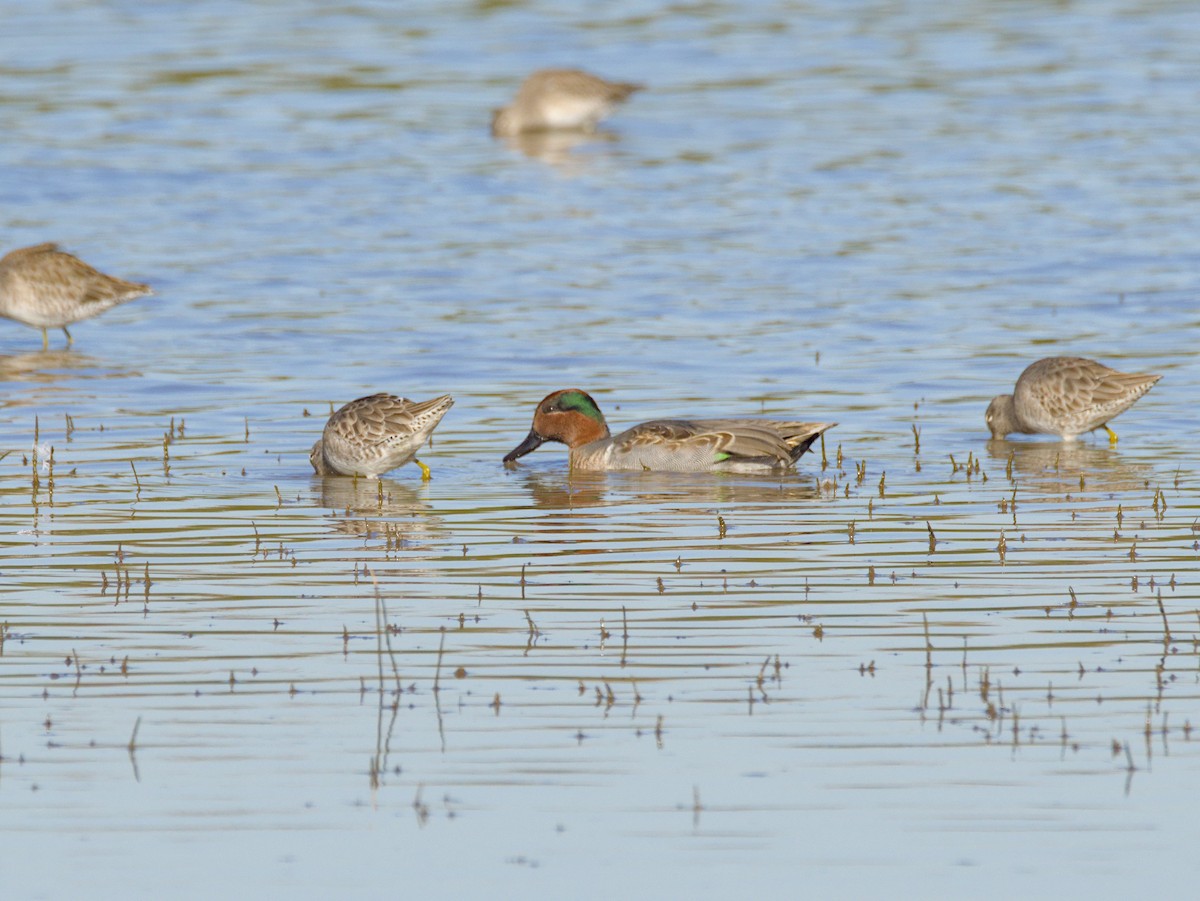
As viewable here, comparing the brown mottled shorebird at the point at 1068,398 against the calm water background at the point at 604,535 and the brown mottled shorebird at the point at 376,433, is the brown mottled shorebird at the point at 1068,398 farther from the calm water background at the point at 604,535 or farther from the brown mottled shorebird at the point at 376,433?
the brown mottled shorebird at the point at 376,433

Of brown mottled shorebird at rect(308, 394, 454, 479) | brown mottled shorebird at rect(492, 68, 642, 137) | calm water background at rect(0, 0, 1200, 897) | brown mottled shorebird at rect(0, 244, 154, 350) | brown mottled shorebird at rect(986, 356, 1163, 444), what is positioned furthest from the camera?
brown mottled shorebird at rect(492, 68, 642, 137)

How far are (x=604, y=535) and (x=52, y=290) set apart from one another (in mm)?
8853

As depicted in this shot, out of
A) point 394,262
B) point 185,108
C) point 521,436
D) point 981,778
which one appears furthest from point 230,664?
point 185,108

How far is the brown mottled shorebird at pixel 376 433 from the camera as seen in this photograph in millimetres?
12227

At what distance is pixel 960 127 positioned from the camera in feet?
98.1

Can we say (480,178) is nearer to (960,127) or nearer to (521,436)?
(960,127)

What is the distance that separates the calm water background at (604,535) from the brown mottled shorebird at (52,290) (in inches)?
15.4

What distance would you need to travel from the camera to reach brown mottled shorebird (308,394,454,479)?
12227mm

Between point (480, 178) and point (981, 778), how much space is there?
A: 21.5 meters

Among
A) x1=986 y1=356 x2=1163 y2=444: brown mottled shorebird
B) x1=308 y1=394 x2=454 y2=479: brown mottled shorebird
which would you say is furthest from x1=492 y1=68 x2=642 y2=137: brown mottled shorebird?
x1=308 y1=394 x2=454 y2=479: brown mottled shorebird

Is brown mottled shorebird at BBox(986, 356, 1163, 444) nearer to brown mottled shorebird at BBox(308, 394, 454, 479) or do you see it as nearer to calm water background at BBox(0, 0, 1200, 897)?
calm water background at BBox(0, 0, 1200, 897)

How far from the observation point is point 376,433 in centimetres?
1220

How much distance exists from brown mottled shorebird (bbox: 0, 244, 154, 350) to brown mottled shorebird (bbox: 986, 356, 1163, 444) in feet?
26.5

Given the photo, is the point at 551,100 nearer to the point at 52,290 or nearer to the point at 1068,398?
the point at 52,290
